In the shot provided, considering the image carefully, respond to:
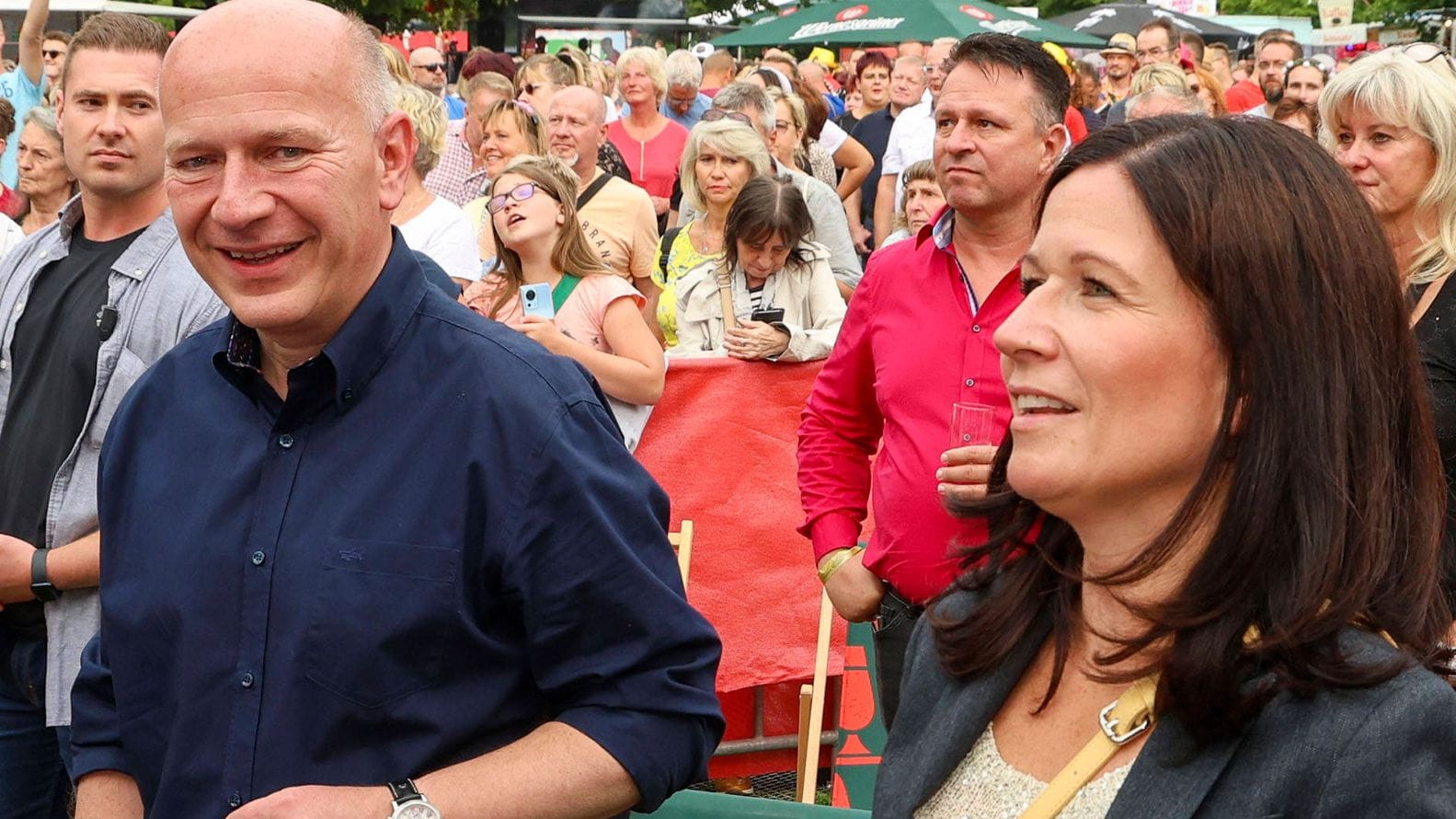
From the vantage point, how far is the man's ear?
97.2 inches

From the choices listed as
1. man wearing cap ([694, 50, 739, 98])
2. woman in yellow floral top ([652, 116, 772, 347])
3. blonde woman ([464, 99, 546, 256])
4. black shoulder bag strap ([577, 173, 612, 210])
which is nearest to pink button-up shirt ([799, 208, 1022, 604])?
woman in yellow floral top ([652, 116, 772, 347])

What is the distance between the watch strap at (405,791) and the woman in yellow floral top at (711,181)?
544 centimetres

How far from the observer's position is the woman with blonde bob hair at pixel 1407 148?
162 inches

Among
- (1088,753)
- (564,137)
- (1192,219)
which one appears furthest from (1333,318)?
(564,137)

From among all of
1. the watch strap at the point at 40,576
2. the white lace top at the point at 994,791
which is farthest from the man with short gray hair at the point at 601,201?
the white lace top at the point at 994,791

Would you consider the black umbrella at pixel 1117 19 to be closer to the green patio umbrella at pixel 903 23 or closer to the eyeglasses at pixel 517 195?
the green patio umbrella at pixel 903 23

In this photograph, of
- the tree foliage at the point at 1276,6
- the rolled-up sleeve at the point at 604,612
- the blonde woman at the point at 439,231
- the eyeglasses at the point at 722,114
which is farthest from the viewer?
the tree foliage at the point at 1276,6

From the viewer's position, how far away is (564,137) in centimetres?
862

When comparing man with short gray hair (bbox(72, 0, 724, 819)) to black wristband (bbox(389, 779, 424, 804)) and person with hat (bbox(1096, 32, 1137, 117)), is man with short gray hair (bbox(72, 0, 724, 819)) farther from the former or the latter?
person with hat (bbox(1096, 32, 1137, 117))

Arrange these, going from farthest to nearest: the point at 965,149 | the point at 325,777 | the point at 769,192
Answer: the point at 769,192 < the point at 965,149 < the point at 325,777

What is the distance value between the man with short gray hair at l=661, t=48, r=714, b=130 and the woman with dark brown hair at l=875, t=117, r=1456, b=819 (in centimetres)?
1126

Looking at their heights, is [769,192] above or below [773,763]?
above

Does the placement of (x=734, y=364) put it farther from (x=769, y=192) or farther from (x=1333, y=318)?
(x=1333, y=318)

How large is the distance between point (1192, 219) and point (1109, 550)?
0.43 m
